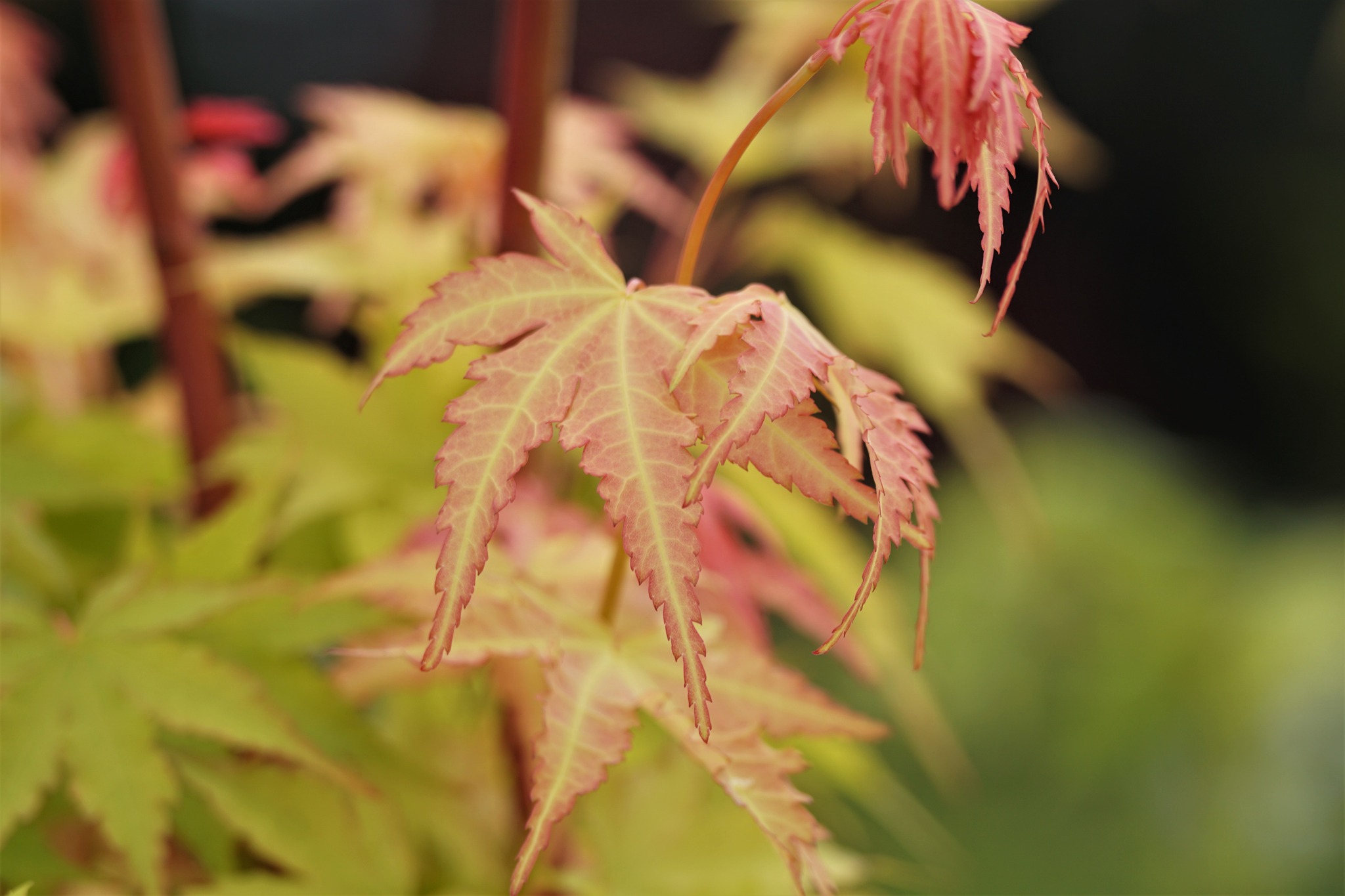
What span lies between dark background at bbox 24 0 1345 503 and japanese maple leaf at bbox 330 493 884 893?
1808mm

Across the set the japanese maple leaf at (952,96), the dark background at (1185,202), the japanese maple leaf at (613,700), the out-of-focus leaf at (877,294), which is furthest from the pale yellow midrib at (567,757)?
the dark background at (1185,202)

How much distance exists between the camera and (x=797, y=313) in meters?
0.21

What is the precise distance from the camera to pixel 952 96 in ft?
0.58

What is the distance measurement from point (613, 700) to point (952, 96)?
13 centimetres

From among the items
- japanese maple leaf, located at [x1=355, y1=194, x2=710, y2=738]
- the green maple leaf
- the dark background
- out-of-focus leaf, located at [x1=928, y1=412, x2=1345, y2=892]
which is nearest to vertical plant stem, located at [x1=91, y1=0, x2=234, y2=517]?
the green maple leaf

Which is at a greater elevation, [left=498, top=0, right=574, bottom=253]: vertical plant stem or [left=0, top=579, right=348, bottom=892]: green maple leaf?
[left=498, top=0, right=574, bottom=253]: vertical plant stem

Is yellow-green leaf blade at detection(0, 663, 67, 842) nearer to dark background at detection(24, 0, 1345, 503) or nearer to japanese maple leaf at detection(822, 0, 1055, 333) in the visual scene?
japanese maple leaf at detection(822, 0, 1055, 333)

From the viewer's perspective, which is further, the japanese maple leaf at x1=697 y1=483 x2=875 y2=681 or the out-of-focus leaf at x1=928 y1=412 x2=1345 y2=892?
the out-of-focus leaf at x1=928 y1=412 x2=1345 y2=892

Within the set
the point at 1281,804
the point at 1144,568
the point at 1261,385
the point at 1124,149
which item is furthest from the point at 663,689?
the point at 1261,385

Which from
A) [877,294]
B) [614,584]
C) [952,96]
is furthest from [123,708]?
[877,294]

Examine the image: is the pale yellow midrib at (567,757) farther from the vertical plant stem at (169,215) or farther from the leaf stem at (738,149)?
the vertical plant stem at (169,215)

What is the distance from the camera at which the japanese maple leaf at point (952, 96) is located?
177 millimetres

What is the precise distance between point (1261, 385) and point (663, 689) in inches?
89.3

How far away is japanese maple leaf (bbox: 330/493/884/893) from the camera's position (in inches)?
7.7
